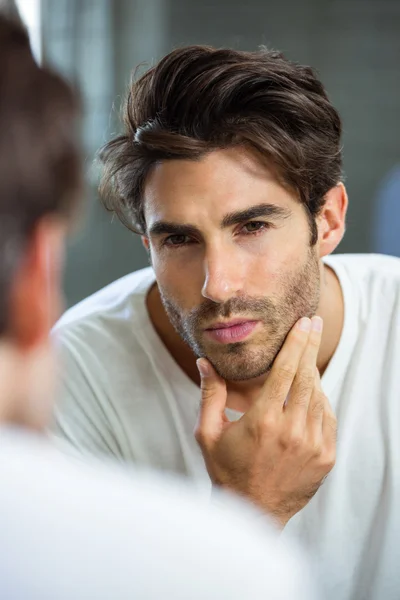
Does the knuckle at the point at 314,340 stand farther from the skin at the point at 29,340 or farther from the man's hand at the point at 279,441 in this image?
the skin at the point at 29,340

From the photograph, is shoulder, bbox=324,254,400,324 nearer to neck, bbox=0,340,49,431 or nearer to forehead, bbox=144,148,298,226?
forehead, bbox=144,148,298,226

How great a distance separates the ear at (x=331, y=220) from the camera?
1.71 metres

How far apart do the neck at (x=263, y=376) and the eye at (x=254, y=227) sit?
0.77ft

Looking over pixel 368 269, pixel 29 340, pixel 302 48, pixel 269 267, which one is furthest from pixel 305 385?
pixel 302 48

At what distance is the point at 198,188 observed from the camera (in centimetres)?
149

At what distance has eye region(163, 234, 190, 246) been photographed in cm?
155

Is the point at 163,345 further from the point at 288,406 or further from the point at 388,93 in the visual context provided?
the point at 388,93

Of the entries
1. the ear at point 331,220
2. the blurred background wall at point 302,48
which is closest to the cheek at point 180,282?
the ear at point 331,220

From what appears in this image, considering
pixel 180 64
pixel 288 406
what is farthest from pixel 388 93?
pixel 288 406

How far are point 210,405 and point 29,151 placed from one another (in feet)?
3.26

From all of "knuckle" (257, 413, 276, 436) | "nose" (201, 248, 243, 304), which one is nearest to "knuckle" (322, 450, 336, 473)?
"knuckle" (257, 413, 276, 436)

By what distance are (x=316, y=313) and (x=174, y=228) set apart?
0.36 meters

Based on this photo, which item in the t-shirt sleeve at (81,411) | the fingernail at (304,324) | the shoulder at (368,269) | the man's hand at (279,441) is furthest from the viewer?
the shoulder at (368,269)

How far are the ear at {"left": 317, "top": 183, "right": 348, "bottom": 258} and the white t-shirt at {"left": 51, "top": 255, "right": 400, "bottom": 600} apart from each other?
7 centimetres
